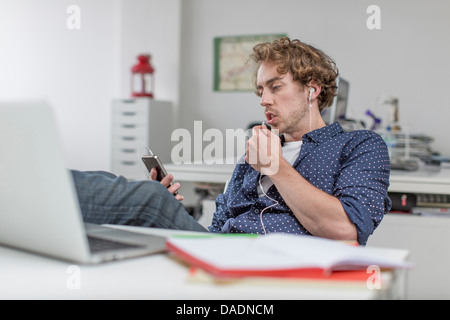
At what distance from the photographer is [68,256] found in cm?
72

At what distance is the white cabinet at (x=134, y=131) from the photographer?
465 cm

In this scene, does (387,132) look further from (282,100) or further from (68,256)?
(68,256)

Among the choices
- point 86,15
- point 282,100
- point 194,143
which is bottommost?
point 194,143

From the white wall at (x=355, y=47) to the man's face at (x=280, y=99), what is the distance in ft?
10.00

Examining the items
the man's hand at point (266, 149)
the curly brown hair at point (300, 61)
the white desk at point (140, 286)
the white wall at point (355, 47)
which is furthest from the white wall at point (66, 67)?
the white desk at point (140, 286)

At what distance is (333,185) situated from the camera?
1.39m

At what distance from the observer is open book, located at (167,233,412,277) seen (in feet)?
2.10

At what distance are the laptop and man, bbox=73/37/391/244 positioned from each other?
0.43 feet

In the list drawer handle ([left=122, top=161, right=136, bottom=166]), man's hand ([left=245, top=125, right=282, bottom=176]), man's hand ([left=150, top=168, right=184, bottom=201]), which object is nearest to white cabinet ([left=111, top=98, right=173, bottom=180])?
drawer handle ([left=122, top=161, right=136, bottom=166])

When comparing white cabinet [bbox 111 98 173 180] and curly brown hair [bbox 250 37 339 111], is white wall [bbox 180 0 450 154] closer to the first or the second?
white cabinet [bbox 111 98 173 180]

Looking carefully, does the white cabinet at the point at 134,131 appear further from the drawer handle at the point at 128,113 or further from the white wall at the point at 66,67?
the white wall at the point at 66,67

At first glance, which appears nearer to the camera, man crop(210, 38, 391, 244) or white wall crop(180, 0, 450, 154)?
man crop(210, 38, 391, 244)

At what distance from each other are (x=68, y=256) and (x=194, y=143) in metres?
4.52
